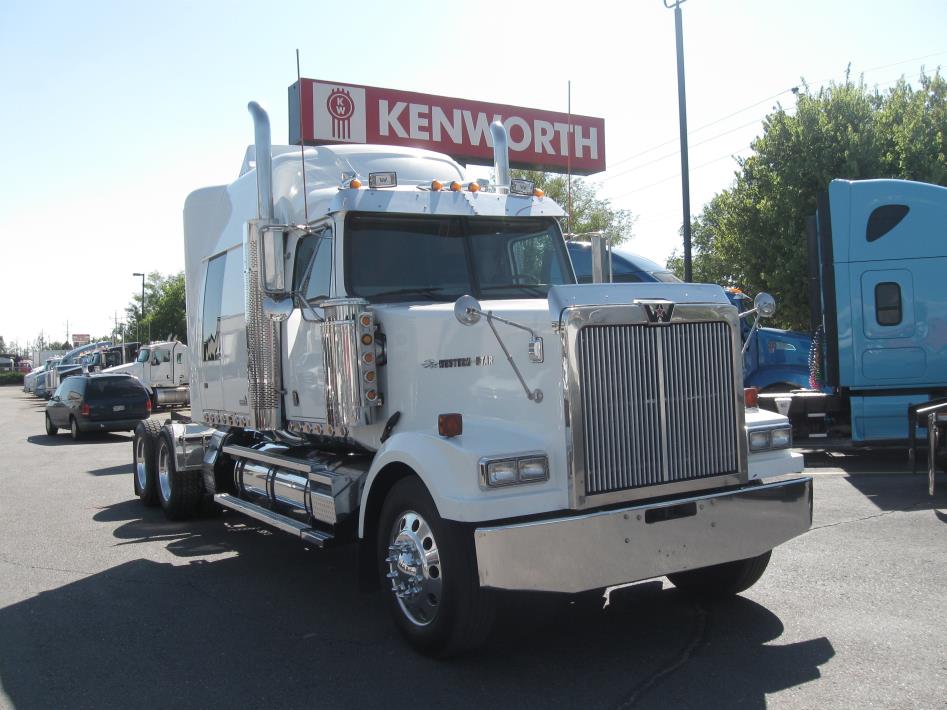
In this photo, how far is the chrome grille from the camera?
4.64m

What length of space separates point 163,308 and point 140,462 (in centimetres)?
5409

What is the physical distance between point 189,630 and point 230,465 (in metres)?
3.09

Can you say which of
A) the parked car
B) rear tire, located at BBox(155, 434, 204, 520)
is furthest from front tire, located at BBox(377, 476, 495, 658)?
the parked car

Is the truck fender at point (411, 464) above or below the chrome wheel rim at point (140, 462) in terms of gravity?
above

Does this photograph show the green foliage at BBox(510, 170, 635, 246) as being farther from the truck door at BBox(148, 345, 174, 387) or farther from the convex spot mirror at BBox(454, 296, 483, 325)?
the convex spot mirror at BBox(454, 296, 483, 325)

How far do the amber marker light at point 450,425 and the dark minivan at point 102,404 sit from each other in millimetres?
18804

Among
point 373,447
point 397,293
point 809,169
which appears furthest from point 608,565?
point 809,169

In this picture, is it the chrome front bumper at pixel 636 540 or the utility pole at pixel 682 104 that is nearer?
the chrome front bumper at pixel 636 540

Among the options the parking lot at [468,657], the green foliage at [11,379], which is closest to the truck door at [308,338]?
the parking lot at [468,657]

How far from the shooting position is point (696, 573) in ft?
19.1

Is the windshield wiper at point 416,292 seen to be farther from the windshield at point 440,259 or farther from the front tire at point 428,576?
the front tire at point 428,576

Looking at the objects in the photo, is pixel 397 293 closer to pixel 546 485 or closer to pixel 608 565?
pixel 546 485

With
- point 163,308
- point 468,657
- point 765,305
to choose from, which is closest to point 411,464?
point 468,657

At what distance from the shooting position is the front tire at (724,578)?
18.4 ft
